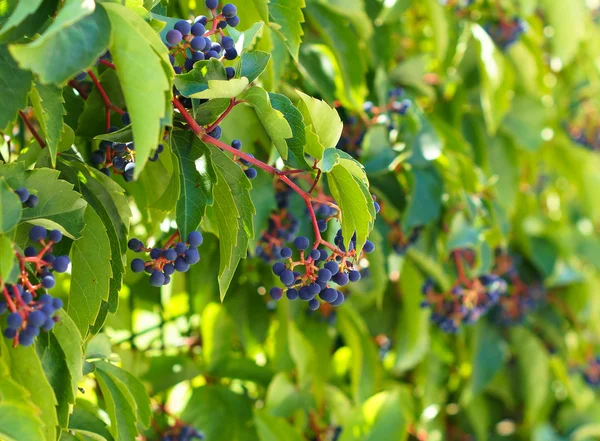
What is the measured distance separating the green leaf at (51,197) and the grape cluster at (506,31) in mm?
1385

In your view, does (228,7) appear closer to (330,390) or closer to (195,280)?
(195,280)

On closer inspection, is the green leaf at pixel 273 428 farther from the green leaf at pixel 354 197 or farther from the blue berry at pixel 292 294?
the green leaf at pixel 354 197

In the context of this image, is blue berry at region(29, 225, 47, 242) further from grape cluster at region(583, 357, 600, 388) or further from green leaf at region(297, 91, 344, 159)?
grape cluster at region(583, 357, 600, 388)

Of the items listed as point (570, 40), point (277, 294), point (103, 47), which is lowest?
point (570, 40)

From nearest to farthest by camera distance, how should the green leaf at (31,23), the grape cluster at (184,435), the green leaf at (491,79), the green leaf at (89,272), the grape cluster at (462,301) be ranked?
1. the green leaf at (31,23)
2. the green leaf at (89,272)
3. the grape cluster at (184,435)
4. the grape cluster at (462,301)
5. the green leaf at (491,79)

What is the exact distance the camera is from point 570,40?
1.91 metres

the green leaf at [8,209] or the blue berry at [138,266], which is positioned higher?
the green leaf at [8,209]

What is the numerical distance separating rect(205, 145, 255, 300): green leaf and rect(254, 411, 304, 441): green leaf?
0.58 meters

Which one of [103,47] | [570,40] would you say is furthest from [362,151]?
[570,40]

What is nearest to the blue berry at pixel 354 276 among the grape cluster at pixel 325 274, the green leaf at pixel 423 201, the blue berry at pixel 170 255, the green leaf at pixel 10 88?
the grape cluster at pixel 325 274

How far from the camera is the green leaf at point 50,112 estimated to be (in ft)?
2.39

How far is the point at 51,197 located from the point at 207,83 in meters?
0.22

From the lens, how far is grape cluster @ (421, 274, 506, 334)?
4.90 feet

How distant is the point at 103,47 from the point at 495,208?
129 cm
